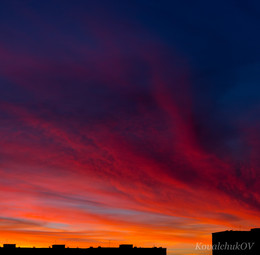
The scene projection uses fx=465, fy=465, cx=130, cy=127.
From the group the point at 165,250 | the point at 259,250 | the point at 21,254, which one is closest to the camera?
the point at 259,250

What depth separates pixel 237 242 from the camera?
168m

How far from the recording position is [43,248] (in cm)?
17200

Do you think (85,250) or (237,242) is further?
(85,250)

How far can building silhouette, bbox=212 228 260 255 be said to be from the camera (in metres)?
162

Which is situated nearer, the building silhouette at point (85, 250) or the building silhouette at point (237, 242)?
the building silhouette at point (237, 242)

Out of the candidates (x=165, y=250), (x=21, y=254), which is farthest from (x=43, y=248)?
(x=165, y=250)

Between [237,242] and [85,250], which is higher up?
[237,242]

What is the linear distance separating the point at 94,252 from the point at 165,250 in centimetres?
2769

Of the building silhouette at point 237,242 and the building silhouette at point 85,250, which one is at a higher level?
the building silhouette at point 237,242

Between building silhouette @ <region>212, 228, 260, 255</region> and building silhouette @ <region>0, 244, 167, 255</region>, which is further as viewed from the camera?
building silhouette @ <region>0, 244, 167, 255</region>

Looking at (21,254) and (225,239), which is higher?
(225,239)

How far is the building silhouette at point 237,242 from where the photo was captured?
531ft

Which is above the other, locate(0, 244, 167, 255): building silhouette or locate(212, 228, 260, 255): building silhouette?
locate(212, 228, 260, 255): building silhouette

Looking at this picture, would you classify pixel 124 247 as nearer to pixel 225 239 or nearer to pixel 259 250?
pixel 225 239
